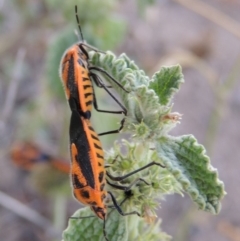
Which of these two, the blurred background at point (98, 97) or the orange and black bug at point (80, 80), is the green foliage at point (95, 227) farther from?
the blurred background at point (98, 97)

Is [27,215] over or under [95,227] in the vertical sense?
over

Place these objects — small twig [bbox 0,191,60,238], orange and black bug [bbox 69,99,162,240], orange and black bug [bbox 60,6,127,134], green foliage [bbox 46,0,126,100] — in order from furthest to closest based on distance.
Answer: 1. small twig [bbox 0,191,60,238]
2. green foliage [bbox 46,0,126,100]
3. orange and black bug [bbox 60,6,127,134]
4. orange and black bug [bbox 69,99,162,240]

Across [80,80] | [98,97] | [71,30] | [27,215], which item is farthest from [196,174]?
[27,215]

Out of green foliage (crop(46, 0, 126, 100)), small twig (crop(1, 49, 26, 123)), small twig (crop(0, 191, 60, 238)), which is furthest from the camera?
small twig (crop(1, 49, 26, 123))

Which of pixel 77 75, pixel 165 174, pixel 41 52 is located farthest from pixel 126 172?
pixel 41 52

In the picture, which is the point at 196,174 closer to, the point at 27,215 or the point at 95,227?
the point at 95,227

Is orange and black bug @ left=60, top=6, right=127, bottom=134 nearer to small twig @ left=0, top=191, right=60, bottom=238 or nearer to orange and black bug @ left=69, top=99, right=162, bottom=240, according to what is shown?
orange and black bug @ left=69, top=99, right=162, bottom=240

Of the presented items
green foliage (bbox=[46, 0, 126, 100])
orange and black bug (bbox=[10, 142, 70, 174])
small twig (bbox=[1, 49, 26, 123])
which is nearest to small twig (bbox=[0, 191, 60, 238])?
orange and black bug (bbox=[10, 142, 70, 174])

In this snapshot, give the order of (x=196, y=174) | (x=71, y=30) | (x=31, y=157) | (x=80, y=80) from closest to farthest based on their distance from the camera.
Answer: (x=196, y=174)
(x=80, y=80)
(x=71, y=30)
(x=31, y=157)

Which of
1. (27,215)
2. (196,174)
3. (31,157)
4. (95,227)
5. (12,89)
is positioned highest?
(12,89)

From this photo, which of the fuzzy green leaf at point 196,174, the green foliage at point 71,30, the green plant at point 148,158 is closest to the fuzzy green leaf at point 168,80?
the green plant at point 148,158
